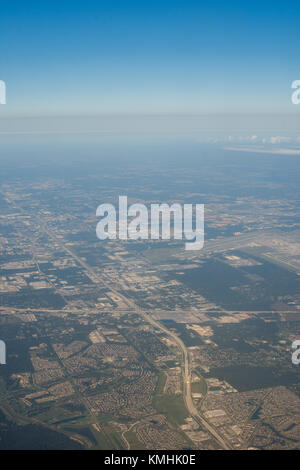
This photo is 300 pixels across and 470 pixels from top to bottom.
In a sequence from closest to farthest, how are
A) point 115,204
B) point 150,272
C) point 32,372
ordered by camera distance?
point 32,372 < point 150,272 < point 115,204

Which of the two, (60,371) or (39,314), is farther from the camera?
(39,314)

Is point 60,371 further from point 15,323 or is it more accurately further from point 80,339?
point 15,323

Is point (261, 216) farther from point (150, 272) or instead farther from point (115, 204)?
point (150, 272)

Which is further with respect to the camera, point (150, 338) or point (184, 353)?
point (150, 338)

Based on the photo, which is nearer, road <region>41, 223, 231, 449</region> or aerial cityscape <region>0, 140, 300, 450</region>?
road <region>41, 223, 231, 449</region>

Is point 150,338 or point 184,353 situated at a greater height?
point 150,338

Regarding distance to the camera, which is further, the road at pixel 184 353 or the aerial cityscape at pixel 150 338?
the aerial cityscape at pixel 150 338

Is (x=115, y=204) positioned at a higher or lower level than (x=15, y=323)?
higher
